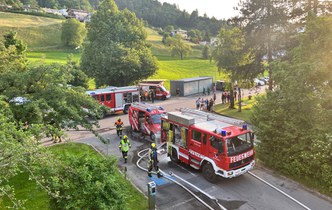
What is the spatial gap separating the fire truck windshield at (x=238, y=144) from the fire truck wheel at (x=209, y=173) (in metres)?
1.39

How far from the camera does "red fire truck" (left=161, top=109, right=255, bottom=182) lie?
12727 mm

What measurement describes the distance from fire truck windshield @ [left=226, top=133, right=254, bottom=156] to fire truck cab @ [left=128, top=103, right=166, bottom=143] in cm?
630

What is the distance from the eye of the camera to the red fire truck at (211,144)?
1273cm

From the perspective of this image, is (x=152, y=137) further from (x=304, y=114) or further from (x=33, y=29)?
(x=33, y=29)

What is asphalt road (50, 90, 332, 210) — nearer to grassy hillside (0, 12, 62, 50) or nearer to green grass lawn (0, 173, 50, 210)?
green grass lawn (0, 173, 50, 210)

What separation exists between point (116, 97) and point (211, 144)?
15998 mm

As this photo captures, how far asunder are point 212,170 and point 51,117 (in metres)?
7.67

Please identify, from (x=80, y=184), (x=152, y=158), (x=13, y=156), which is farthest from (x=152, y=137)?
(x=13, y=156)

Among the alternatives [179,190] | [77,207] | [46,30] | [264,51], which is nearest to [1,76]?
[77,207]

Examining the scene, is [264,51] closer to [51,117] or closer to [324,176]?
[324,176]

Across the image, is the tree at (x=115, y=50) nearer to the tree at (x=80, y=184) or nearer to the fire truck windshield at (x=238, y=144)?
the fire truck windshield at (x=238, y=144)

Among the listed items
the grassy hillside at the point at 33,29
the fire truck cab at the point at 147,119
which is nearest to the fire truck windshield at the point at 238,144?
the fire truck cab at the point at 147,119

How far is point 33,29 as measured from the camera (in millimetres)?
85688

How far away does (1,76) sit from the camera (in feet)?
42.6
